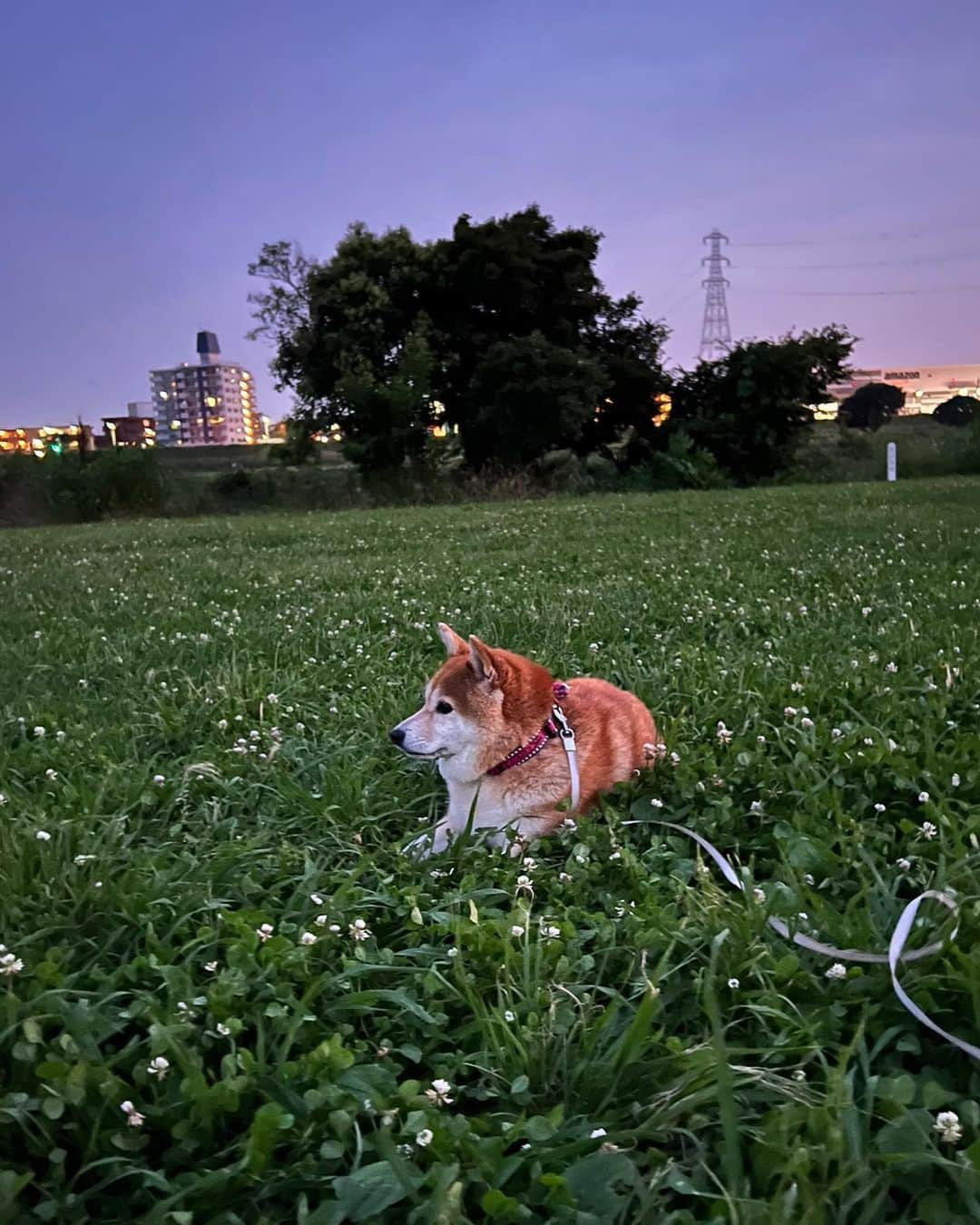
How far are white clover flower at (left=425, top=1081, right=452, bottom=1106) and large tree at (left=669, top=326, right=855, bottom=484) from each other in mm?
21186

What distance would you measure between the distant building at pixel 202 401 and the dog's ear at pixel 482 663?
37.4 metres

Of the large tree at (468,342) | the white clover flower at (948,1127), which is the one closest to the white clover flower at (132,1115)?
the white clover flower at (948,1127)

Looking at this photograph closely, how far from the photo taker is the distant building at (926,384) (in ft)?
97.4

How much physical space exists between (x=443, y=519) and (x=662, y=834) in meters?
10.9

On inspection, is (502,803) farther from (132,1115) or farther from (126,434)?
(126,434)

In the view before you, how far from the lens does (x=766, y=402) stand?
21.4 m

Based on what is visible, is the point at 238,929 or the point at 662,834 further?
the point at 662,834

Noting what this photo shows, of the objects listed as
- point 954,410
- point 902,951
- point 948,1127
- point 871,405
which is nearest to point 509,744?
point 902,951

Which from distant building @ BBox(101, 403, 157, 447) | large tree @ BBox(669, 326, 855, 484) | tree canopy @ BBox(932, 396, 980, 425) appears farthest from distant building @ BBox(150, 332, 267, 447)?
tree canopy @ BBox(932, 396, 980, 425)

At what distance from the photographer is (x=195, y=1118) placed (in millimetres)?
1583

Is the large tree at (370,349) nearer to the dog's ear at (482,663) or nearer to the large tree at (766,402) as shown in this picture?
the large tree at (766,402)

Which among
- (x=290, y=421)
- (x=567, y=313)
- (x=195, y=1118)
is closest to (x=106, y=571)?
(x=195, y=1118)

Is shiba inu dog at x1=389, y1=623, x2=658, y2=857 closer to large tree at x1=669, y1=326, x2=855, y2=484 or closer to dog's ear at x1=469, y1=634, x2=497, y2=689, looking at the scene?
dog's ear at x1=469, y1=634, x2=497, y2=689

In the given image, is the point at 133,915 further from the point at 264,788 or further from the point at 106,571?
the point at 106,571
